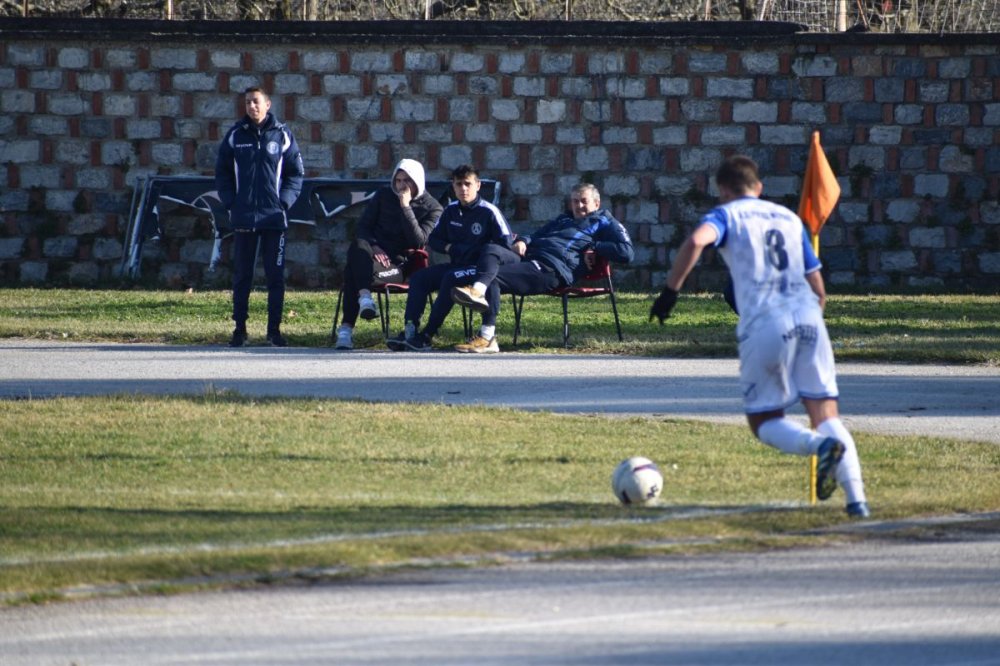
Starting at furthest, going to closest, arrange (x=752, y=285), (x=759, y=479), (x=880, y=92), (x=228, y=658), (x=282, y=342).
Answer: (x=880, y=92)
(x=282, y=342)
(x=759, y=479)
(x=752, y=285)
(x=228, y=658)

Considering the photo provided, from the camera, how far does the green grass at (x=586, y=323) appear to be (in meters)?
15.0

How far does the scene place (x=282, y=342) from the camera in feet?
50.1

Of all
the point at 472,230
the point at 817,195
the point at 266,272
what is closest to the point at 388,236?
the point at 472,230

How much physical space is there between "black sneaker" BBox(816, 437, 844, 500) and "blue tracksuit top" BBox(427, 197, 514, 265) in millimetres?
7887

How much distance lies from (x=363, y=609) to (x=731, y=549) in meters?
1.85

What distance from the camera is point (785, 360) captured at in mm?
7629

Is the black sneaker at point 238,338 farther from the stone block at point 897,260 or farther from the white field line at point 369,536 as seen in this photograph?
the stone block at point 897,260

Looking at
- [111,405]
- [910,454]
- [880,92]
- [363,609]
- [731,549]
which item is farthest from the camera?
[880,92]

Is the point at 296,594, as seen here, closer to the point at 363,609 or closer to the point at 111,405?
the point at 363,609

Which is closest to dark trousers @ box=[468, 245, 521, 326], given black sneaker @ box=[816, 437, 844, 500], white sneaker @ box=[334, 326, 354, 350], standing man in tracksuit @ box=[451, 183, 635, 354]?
standing man in tracksuit @ box=[451, 183, 635, 354]

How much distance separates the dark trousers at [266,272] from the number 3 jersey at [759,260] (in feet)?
25.9

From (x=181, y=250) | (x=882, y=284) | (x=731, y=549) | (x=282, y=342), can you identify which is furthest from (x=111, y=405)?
(x=882, y=284)

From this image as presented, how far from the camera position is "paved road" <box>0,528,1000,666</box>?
550cm

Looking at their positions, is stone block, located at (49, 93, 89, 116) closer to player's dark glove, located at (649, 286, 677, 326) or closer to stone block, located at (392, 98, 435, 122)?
stone block, located at (392, 98, 435, 122)
